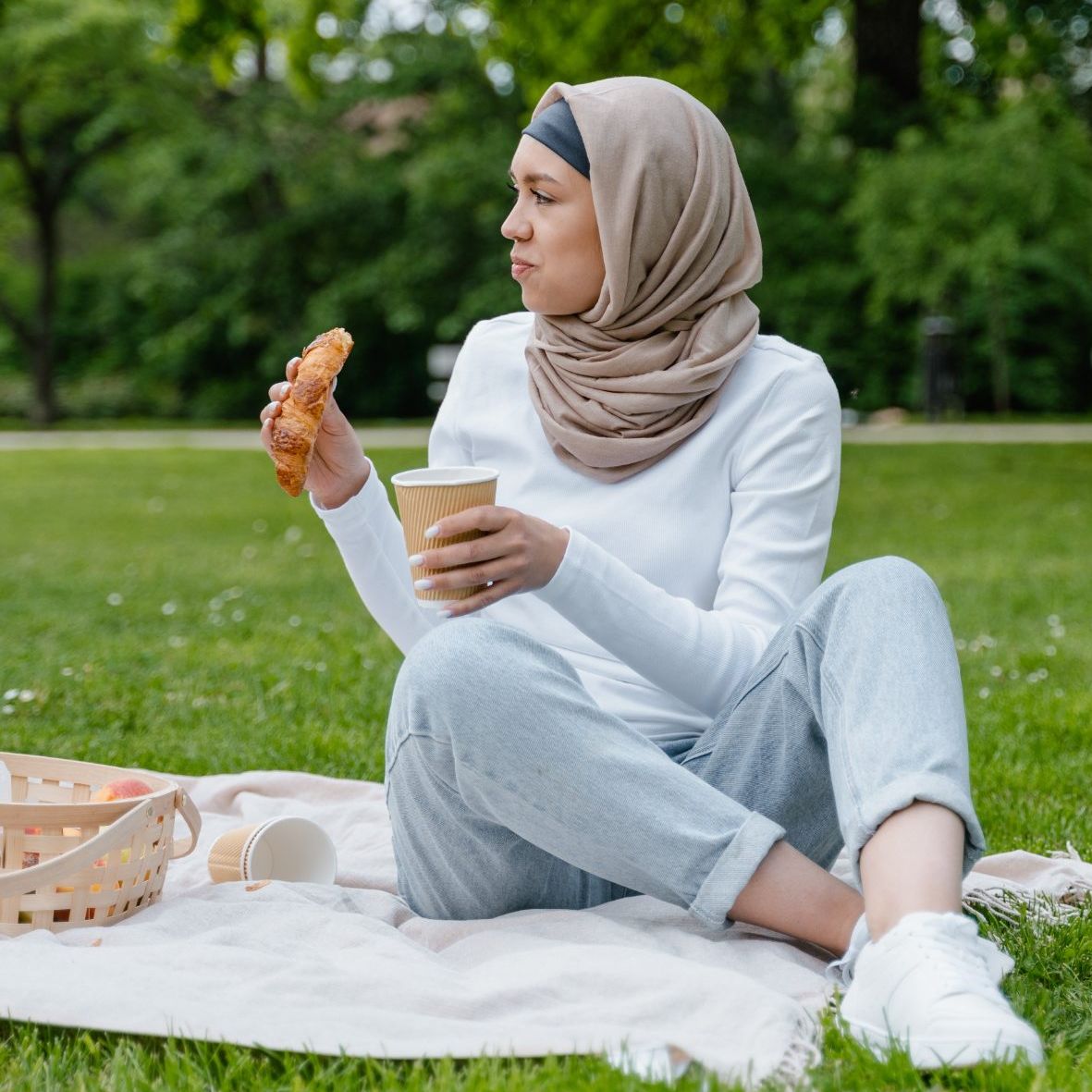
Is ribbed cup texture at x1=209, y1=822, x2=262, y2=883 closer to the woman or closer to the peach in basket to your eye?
the peach in basket

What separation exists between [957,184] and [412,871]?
547 inches

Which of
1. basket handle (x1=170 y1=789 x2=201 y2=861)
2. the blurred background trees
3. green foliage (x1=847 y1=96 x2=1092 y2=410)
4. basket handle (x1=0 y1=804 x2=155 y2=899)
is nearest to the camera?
basket handle (x1=0 y1=804 x2=155 y2=899)

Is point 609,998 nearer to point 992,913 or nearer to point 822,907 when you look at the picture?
point 822,907

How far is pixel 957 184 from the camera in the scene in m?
15.0

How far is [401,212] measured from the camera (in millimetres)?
22297

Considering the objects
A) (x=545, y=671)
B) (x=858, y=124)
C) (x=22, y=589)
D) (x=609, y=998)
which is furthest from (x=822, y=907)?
(x=858, y=124)

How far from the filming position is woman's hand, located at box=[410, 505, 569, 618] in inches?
82.4

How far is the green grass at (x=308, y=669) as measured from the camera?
6.44ft

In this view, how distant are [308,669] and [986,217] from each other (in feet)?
39.4

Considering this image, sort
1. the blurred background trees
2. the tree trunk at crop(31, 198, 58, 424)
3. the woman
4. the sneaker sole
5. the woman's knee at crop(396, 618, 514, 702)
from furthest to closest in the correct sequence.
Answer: the tree trunk at crop(31, 198, 58, 424), the blurred background trees, the woman's knee at crop(396, 618, 514, 702), the woman, the sneaker sole

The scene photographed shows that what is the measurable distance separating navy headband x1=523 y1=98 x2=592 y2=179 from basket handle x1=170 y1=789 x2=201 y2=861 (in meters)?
1.25

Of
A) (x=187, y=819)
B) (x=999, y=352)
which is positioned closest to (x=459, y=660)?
(x=187, y=819)

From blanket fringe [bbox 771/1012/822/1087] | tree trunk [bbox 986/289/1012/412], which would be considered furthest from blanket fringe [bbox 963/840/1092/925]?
tree trunk [bbox 986/289/1012/412]

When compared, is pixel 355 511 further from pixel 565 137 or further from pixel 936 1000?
pixel 936 1000
